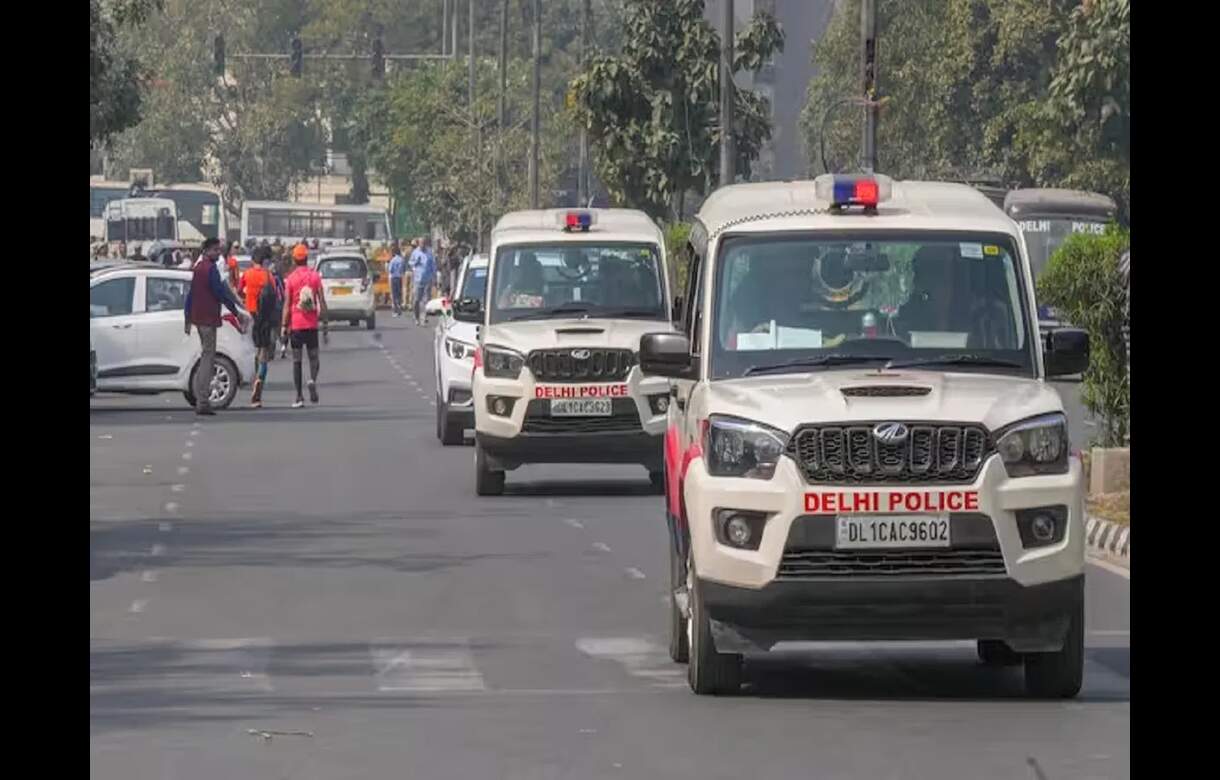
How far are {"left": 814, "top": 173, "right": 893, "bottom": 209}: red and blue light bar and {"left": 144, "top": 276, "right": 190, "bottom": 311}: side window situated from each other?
24.4 m

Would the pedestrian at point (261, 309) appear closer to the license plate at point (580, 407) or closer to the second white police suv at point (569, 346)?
the second white police suv at point (569, 346)

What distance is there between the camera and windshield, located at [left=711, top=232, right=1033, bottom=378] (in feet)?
41.2

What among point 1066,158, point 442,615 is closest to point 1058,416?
point 442,615

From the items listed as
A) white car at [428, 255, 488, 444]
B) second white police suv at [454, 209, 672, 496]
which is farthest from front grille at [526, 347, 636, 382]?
white car at [428, 255, 488, 444]

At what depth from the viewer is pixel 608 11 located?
452ft

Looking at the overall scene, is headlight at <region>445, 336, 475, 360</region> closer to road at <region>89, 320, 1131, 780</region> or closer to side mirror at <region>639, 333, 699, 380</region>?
road at <region>89, 320, 1131, 780</region>

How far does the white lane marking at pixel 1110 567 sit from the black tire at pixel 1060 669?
547cm

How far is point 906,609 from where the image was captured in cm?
1164

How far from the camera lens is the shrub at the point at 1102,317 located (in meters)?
22.8

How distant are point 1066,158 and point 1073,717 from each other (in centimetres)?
4908

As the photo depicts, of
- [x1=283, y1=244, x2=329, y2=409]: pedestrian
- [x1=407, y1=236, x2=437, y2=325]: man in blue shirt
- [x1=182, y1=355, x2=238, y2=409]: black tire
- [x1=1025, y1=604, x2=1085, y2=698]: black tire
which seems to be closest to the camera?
[x1=1025, y1=604, x2=1085, y2=698]: black tire

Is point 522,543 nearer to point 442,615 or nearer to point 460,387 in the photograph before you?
point 442,615

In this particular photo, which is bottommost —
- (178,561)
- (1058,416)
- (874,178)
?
(178,561)

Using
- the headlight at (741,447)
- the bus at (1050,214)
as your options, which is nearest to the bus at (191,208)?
the bus at (1050,214)
